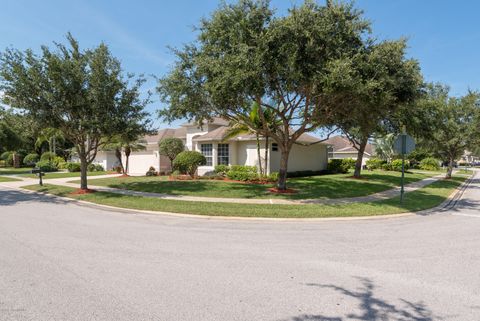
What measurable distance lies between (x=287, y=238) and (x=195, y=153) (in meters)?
16.2

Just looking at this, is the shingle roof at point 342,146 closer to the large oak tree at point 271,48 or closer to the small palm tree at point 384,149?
the small palm tree at point 384,149

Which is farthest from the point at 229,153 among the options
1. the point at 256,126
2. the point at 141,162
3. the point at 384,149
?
the point at 384,149

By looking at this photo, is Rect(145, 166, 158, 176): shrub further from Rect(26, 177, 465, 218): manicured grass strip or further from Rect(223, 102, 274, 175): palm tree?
Rect(26, 177, 465, 218): manicured grass strip

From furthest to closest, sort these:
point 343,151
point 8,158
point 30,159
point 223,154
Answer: point 343,151 → point 8,158 → point 30,159 → point 223,154

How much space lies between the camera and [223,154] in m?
24.4

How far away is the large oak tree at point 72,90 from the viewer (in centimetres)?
1423

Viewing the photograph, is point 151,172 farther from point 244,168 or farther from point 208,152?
point 244,168

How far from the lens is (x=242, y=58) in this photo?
11.2m

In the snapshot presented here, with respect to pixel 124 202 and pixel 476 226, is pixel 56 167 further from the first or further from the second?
pixel 476 226

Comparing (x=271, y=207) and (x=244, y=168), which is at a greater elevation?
(x=244, y=168)

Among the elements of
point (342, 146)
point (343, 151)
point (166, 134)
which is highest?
point (166, 134)

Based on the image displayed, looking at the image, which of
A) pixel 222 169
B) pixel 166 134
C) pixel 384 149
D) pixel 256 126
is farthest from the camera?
pixel 384 149

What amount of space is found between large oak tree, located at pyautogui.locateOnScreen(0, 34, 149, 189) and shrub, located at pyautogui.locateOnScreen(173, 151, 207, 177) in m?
6.86

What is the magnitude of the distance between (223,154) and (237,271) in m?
19.5
